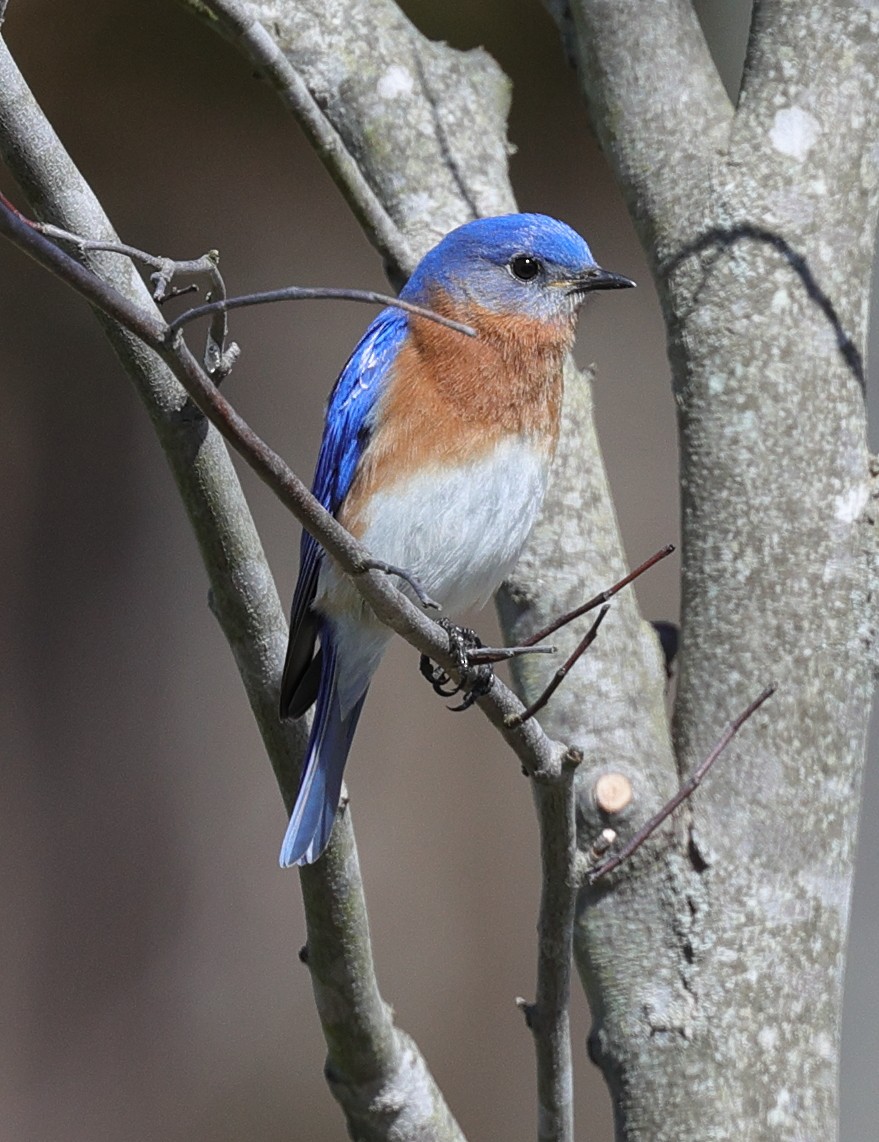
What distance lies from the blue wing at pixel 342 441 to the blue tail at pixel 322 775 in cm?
5

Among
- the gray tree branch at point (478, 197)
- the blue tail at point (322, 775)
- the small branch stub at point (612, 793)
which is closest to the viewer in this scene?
the blue tail at point (322, 775)

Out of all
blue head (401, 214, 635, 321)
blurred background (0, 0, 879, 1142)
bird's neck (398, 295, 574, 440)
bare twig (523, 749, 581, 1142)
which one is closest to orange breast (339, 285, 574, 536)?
bird's neck (398, 295, 574, 440)

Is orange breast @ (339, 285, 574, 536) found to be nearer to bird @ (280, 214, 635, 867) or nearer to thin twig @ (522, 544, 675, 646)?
bird @ (280, 214, 635, 867)

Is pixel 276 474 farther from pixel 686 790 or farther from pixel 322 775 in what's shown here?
pixel 686 790

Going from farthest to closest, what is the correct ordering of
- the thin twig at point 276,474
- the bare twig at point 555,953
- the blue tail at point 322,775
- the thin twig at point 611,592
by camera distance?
the blue tail at point 322,775
the bare twig at point 555,953
the thin twig at point 611,592
the thin twig at point 276,474

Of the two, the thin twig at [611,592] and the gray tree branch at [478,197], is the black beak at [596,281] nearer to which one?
the gray tree branch at [478,197]

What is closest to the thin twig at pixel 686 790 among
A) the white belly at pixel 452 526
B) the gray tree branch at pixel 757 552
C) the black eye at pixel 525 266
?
the gray tree branch at pixel 757 552

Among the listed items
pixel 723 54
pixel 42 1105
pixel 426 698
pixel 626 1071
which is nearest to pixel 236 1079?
pixel 42 1105

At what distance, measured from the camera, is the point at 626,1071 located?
244cm

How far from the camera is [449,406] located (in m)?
2.49

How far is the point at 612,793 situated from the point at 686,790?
0.21 metres

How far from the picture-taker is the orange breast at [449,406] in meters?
2.47

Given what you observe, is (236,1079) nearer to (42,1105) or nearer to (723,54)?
(42,1105)

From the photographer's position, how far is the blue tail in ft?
7.27
